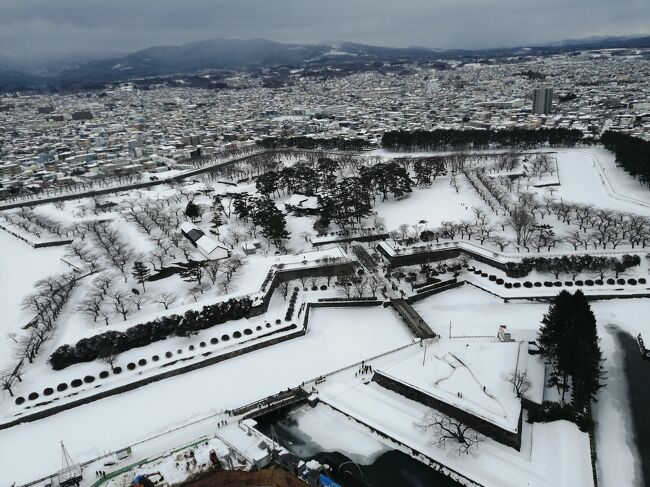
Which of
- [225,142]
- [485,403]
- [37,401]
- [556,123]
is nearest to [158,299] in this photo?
[37,401]

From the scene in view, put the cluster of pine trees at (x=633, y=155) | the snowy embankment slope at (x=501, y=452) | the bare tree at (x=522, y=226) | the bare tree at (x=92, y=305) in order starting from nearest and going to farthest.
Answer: the snowy embankment slope at (x=501, y=452)
the bare tree at (x=92, y=305)
the bare tree at (x=522, y=226)
the cluster of pine trees at (x=633, y=155)

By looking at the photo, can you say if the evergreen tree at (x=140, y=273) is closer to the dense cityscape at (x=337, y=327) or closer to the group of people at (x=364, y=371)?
the dense cityscape at (x=337, y=327)

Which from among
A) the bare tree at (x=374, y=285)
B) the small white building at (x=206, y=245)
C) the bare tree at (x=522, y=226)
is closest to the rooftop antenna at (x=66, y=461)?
the small white building at (x=206, y=245)

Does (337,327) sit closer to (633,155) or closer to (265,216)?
(265,216)

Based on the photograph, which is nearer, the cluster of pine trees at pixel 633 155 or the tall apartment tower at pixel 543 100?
Result: the cluster of pine trees at pixel 633 155

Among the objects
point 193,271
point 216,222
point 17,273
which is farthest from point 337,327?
point 17,273

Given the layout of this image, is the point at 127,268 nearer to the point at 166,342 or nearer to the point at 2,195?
the point at 166,342
